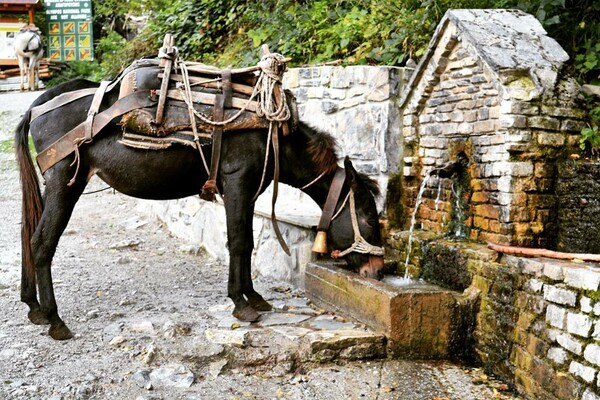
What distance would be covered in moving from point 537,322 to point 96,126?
304 cm

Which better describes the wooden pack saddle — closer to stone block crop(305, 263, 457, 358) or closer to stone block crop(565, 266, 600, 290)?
stone block crop(305, 263, 457, 358)

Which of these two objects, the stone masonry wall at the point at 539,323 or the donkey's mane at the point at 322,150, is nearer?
the stone masonry wall at the point at 539,323

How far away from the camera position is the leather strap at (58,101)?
4398 mm

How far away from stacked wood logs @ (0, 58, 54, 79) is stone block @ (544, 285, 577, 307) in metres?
18.2

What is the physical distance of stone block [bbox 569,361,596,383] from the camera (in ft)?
9.99

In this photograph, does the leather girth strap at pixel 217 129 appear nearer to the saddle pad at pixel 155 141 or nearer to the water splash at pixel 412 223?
the saddle pad at pixel 155 141

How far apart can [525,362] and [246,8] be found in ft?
24.1

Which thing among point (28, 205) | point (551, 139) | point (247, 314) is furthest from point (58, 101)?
point (551, 139)

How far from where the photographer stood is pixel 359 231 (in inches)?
175

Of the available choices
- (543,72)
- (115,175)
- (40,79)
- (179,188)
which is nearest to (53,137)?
(115,175)

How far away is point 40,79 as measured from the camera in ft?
61.8

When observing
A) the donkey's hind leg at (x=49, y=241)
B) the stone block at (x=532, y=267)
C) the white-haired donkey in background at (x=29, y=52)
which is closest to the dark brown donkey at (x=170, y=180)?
the donkey's hind leg at (x=49, y=241)

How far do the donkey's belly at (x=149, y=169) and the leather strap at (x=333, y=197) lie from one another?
36.4 inches

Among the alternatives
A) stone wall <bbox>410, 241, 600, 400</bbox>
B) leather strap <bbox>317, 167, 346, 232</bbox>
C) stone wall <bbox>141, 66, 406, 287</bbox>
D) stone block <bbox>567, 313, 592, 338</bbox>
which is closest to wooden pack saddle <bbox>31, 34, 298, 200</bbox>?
leather strap <bbox>317, 167, 346, 232</bbox>
